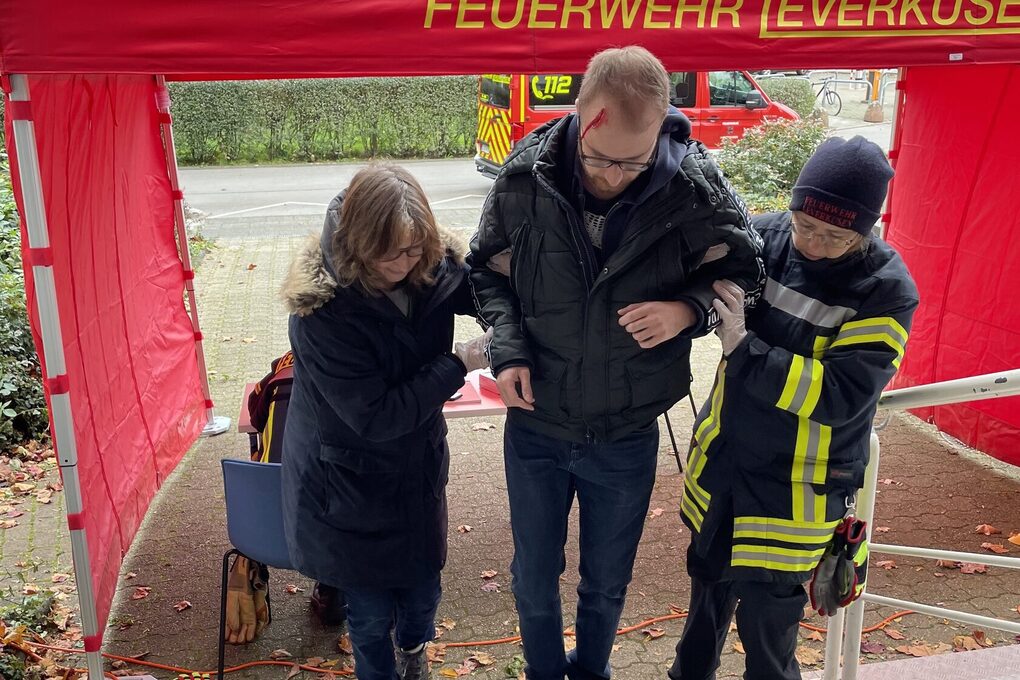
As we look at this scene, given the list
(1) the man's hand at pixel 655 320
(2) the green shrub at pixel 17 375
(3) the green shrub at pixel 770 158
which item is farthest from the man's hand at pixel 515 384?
(3) the green shrub at pixel 770 158

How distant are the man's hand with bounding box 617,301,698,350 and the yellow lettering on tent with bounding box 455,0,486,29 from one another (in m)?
1.11

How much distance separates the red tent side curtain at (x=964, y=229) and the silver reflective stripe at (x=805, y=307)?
293cm

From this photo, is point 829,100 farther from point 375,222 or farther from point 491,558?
point 375,222

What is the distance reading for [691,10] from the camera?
279 cm

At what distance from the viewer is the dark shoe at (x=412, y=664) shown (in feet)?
8.80

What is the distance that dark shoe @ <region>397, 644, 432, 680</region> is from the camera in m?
2.68

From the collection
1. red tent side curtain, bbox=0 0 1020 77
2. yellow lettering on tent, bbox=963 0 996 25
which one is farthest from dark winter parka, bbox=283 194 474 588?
yellow lettering on tent, bbox=963 0 996 25

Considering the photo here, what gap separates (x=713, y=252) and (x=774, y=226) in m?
0.26

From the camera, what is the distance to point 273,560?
2.74 metres

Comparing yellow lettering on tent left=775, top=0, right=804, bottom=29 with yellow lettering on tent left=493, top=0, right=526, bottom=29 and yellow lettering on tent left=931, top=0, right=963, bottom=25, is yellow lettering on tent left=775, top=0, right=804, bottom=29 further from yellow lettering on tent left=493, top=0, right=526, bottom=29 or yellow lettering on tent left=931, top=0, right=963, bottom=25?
yellow lettering on tent left=493, top=0, right=526, bottom=29

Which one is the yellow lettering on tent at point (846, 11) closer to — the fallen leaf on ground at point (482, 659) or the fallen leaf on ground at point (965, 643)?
the fallen leaf on ground at point (965, 643)

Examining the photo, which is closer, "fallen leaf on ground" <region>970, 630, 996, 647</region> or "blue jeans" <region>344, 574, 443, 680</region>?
"blue jeans" <region>344, 574, 443, 680</region>

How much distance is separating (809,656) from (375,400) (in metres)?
2.01

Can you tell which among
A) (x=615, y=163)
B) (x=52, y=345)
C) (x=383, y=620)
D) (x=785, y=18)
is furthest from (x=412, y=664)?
(x=785, y=18)
